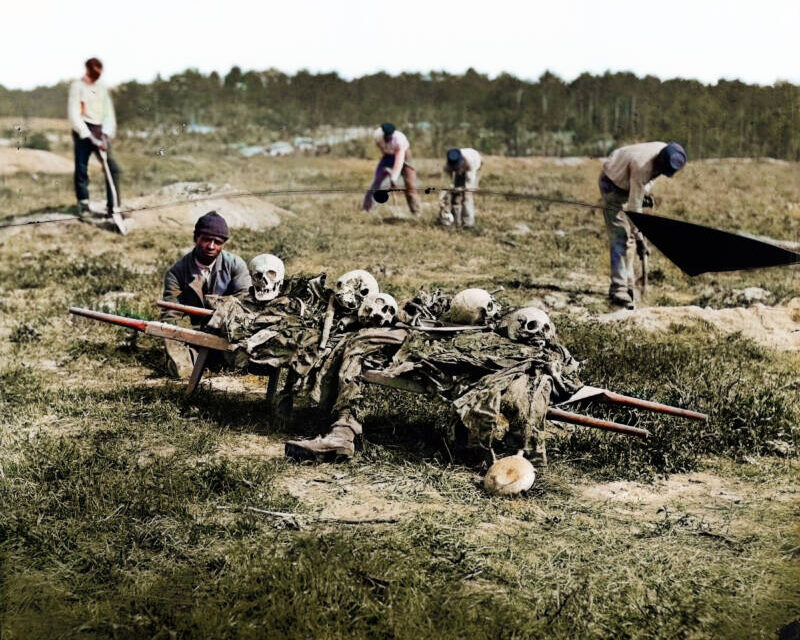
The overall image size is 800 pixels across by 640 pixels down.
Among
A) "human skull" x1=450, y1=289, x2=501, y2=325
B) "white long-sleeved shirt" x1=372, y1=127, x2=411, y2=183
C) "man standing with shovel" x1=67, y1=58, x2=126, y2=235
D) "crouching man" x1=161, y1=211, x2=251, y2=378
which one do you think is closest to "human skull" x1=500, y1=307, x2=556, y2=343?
"human skull" x1=450, y1=289, x2=501, y2=325

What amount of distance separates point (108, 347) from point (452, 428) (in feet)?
13.4

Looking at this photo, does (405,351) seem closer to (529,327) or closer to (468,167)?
(529,327)

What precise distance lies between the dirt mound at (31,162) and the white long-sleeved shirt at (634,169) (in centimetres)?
1082

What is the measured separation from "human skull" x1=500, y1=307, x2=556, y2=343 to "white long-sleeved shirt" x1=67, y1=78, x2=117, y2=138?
851cm

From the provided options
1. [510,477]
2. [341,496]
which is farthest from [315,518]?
[510,477]

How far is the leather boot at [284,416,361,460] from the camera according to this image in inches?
235

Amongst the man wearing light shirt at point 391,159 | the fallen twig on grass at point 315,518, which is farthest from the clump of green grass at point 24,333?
the man wearing light shirt at point 391,159

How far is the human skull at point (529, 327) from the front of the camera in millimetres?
6180

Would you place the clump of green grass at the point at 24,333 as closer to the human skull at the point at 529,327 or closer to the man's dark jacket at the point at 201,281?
the man's dark jacket at the point at 201,281

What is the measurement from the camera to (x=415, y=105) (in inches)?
780

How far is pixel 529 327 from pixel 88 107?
8.98m

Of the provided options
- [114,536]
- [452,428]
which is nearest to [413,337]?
[452,428]

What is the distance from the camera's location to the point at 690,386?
23.5 ft

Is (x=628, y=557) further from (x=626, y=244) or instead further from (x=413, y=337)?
(x=626, y=244)
